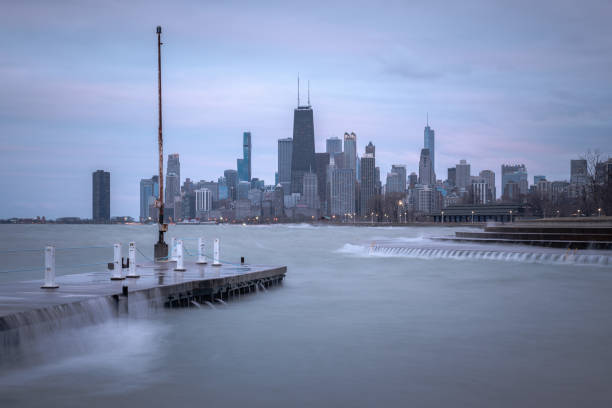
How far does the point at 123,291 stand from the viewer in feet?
54.7

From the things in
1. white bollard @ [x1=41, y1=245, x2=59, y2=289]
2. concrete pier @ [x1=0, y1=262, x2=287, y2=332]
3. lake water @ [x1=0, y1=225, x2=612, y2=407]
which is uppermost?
white bollard @ [x1=41, y1=245, x2=59, y2=289]

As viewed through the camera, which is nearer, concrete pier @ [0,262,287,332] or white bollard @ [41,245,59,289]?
concrete pier @ [0,262,287,332]

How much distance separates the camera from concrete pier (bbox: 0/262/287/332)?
13.7 meters

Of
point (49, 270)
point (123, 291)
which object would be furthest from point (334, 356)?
point (49, 270)

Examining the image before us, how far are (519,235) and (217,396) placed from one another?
Result: 38039 mm

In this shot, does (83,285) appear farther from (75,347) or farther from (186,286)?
(75,347)

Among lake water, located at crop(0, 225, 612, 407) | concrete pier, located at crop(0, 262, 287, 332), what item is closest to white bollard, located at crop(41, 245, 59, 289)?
concrete pier, located at crop(0, 262, 287, 332)

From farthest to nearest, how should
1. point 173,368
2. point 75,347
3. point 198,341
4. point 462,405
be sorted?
1. point 198,341
2. point 75,347
3. point 173,368
4. point 462,405

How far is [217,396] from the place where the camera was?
10891 millimetres

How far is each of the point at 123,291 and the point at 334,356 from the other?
692 cm

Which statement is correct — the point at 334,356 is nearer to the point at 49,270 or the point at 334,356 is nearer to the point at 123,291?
the point at 123,291

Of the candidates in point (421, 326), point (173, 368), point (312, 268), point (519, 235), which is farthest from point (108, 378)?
point (519, 235)

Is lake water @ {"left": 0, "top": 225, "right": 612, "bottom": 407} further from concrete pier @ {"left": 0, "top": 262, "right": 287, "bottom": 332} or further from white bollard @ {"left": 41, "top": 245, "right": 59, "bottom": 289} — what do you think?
white bollard @ {"left": 41, "top": 245, "right": 59, "bottom": 289}

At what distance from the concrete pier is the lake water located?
0.54 meters
